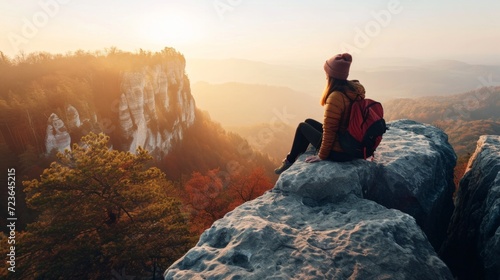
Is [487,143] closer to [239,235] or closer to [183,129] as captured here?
[239,235]

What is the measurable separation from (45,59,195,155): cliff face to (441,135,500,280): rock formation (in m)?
37.3

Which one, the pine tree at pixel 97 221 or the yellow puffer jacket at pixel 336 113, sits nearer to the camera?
the yellow puffer jacket at pixel 336 113

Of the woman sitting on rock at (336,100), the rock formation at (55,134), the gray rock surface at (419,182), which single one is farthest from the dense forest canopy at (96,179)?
the gray rock surface at (419,182)

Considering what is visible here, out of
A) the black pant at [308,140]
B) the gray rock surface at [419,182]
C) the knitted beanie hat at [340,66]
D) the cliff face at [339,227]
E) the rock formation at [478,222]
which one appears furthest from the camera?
the black pant at [308,140]

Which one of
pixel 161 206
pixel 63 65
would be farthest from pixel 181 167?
pixel 161 206

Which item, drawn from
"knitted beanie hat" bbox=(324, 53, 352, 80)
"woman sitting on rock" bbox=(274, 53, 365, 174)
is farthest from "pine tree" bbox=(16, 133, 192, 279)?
"knitted beanie hat" bbox=(324, 53, 352, 80)

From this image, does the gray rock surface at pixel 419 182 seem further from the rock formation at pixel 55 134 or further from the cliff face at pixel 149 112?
the cliff face at pixel 149 112

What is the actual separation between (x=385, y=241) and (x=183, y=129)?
70954 millimetres

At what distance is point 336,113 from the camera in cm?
526

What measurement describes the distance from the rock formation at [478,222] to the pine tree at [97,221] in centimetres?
1017

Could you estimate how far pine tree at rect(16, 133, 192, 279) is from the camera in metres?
10.8

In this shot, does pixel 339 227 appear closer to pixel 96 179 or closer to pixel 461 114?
pixel 96 179

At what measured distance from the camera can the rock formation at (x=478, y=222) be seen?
160 inches

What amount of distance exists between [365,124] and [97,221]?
11621 mm
